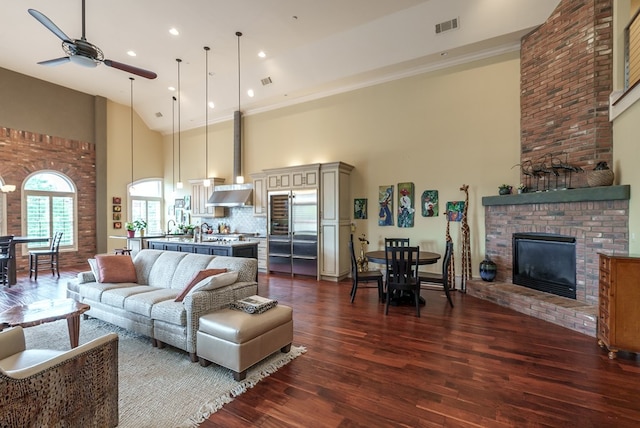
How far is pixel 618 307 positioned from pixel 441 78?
15.9ft

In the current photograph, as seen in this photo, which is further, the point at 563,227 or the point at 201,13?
the point at 201,13

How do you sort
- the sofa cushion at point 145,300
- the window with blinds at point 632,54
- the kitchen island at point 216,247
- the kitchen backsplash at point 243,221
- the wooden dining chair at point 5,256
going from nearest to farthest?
the sofa cushion at point 145,300 < the window with blinds at point 632,54 < the kitchen island at point 216,247 < the wooden dining chair at point 5,256 < the kitchen backsplash at point 243,221

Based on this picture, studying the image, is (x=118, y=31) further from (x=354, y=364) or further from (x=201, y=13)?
(x=354, y=364)

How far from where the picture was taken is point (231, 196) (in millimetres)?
8430

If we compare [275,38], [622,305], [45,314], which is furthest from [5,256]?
[622,305]

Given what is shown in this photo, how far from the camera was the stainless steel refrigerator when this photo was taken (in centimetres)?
687

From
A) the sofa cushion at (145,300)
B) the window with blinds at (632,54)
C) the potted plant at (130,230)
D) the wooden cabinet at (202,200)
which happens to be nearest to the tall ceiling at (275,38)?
the window with blinds at (632,54)

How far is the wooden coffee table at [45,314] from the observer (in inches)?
103

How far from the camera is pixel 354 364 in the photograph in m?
2.86

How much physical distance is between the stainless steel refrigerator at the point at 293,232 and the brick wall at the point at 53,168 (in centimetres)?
604

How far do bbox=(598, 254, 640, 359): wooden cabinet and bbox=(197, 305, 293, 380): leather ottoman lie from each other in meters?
3.41

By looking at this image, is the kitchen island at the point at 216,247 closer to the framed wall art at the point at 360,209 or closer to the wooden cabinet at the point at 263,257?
the wooden cabinet at the point at 263,257

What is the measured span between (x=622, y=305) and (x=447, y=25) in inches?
198

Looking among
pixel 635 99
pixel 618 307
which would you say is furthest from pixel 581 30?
pixel 618 307
